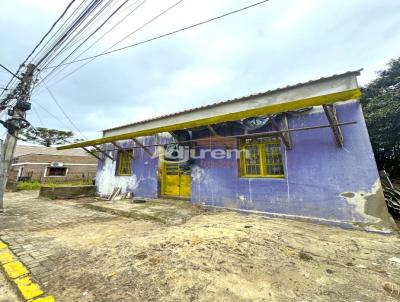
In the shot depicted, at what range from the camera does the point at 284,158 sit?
218 inches

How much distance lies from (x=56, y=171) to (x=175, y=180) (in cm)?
2411

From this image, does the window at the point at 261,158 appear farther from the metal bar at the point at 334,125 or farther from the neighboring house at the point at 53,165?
the neighboring house at the point at 53,165

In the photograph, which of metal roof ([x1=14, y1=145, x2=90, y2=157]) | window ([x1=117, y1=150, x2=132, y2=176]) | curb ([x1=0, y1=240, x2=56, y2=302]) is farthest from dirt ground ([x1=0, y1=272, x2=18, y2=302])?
metal roof ([x1=14, y1=145, x2=90, y2=157])

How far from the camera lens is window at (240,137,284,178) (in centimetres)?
583

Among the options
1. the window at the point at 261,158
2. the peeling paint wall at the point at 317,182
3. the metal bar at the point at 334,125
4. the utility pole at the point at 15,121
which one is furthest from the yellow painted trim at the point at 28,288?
the utility pole at the point at 15,121

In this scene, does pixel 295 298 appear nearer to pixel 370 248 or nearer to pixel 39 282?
pixel 370 248

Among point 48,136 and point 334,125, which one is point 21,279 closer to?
point 334,125

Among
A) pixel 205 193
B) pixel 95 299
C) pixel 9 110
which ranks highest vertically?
pixel 9 110

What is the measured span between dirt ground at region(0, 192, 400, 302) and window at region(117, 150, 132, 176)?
5.16 metres

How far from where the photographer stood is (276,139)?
5895 mm

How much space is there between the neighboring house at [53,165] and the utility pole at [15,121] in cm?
1967

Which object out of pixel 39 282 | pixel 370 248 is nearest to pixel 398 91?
pixel 370 248

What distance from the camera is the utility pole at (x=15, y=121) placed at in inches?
279

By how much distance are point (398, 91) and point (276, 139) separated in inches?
206
